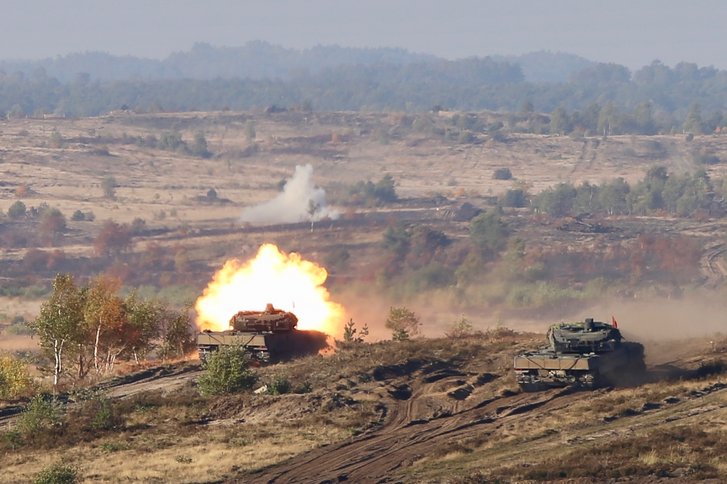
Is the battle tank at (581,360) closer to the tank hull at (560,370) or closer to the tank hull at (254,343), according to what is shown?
the tank hull at (560,370)

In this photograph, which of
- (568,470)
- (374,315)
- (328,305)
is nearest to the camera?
(568,470)

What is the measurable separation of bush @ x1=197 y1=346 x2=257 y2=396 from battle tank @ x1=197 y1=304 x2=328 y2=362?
7.20 meters

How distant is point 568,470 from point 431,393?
16565 millimetres

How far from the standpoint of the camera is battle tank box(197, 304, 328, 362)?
68.1 m

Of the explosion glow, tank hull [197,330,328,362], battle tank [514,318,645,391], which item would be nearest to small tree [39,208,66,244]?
the explosion glow

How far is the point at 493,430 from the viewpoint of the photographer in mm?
48969

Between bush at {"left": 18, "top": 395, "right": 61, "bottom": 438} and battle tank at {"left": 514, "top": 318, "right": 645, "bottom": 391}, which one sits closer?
bush at {"left": 18, "top": 395, "right": 61, "bottom": 438}

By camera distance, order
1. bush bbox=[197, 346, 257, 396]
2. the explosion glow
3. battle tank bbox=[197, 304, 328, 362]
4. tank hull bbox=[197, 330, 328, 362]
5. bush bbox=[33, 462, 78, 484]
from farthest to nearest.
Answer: the explosion glow
battle tank bbox=[197, 304, 328, 362]
tank hull bbox=[197, 330, 328, 362]
bush bbox=[197, 346, 257, 396]
bush bbox=[33, 462, 78, 484]

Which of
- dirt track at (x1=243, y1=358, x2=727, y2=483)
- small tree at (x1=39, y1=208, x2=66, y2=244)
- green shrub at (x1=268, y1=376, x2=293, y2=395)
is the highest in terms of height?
small tree at (x1=39, y1=208, x2=66, y2=244)

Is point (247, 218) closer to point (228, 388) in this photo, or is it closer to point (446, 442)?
point (228, 388)

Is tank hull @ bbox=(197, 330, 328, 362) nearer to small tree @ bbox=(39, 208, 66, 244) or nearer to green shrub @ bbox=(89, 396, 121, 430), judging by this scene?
green shrub @ bbox=(89, 396, 121, 430)

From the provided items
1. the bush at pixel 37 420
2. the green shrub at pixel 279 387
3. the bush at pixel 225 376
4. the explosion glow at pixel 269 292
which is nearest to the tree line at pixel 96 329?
the explosion glow at pixel 269 292

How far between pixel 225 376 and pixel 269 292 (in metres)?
18.4

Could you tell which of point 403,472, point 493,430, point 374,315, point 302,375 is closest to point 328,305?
point 302,375
